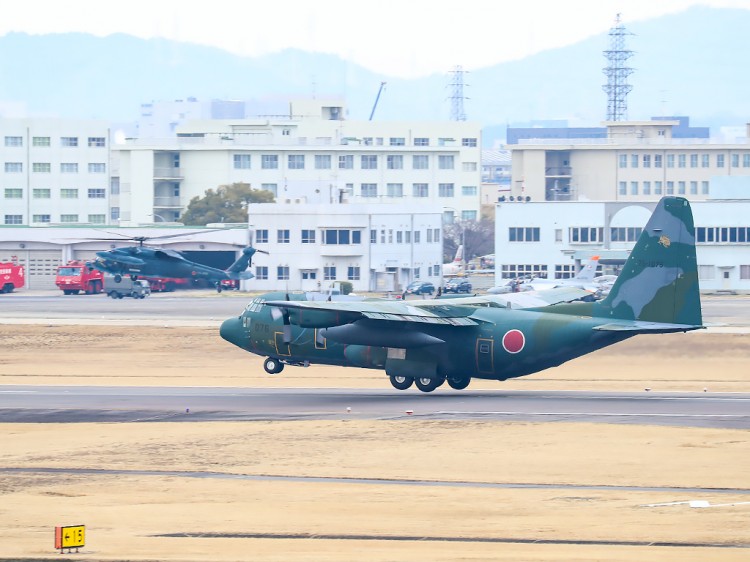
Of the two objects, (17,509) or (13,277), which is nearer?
(17,509)

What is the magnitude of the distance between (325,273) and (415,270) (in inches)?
407

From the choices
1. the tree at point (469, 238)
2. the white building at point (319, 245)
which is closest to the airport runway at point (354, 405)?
the white building at point (319, 245)

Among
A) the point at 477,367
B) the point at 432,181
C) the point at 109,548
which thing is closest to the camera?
the point at 109,548

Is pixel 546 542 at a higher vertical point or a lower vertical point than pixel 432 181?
lower

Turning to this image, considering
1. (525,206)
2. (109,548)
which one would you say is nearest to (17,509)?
(109,548)

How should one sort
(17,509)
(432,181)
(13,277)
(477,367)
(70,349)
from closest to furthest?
(17,509), (477,367), (70,349), (13,277), (432,181)

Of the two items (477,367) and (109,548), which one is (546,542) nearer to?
(109,548)

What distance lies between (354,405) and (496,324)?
606cm

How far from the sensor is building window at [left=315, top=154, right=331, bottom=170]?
166375 millimetres

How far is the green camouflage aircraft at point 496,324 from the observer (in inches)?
1791

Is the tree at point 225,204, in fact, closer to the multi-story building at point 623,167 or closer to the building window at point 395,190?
the building window at point 395,190

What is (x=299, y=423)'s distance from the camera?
41.8 metres

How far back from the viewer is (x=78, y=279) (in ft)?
372

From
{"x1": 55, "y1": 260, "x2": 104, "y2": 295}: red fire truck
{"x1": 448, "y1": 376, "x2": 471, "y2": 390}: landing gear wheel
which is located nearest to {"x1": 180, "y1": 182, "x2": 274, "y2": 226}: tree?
{"x1": 55, "y1": 260, "x2": 104, "y2": 295}: red fire truck
